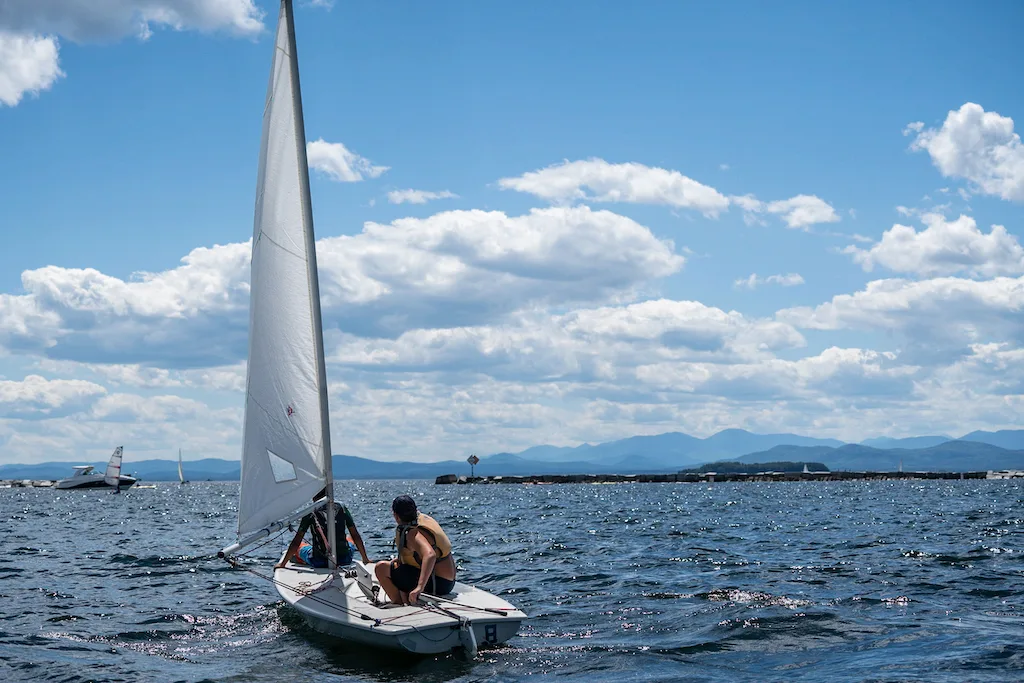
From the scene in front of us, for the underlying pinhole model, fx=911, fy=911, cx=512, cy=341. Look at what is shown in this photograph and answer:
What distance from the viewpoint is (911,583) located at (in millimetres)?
20906

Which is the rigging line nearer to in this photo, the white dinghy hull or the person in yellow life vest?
the white dinghy hull

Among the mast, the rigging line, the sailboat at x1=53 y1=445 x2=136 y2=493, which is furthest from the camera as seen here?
the sailboat at x1=53 y1=445 x2=136 y2=493

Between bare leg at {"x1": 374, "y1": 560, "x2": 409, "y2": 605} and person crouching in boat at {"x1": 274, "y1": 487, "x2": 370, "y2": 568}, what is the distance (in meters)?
2.10

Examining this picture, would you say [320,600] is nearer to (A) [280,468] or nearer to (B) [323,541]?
(A) [280,468]

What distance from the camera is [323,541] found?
18500mm

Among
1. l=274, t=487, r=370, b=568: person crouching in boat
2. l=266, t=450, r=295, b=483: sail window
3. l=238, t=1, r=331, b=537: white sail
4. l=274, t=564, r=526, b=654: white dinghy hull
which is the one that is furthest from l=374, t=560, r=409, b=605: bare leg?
l=266, t=450, r=295, b=483: sail window

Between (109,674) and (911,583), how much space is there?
1685 centimetres

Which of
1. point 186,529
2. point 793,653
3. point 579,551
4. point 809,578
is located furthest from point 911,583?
point 186,529

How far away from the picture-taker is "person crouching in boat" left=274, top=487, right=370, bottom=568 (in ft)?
58.3

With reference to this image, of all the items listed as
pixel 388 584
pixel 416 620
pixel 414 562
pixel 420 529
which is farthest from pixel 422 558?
pixel 416 620

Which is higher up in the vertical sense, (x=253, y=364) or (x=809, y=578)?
(x=253, y=364)

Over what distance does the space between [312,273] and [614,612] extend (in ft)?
29.8

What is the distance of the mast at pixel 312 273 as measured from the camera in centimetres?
1572

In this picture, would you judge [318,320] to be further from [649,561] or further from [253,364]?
[649,561]
